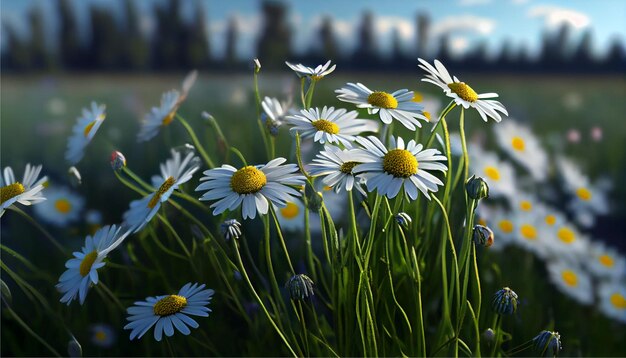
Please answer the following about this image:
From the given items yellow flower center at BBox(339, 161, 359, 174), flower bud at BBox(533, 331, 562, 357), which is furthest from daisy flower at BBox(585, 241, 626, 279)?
yellow flower center at BBox(339, 161, 359, 174)

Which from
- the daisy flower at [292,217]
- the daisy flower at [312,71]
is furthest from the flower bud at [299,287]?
the daisy flower at [292,217]

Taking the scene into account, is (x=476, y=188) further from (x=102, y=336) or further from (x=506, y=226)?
(x=102, y=336)

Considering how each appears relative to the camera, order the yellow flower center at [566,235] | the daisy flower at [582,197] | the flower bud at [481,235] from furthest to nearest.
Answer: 1. the daisy flower at [582,197]
2. the yellow flower center at [566,235]
3. the flower bud at [481,235]

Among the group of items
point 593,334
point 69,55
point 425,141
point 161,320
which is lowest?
A: point 69,55

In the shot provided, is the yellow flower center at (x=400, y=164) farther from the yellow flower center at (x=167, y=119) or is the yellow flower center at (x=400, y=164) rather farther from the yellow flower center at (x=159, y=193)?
the yellow flower center at (x=167, y=119)

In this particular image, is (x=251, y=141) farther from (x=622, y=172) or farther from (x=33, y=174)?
(x=622, y=172)

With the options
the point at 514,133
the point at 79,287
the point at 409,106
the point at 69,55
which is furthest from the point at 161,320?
the point at 69,55

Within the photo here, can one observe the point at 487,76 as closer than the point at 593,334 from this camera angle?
No
